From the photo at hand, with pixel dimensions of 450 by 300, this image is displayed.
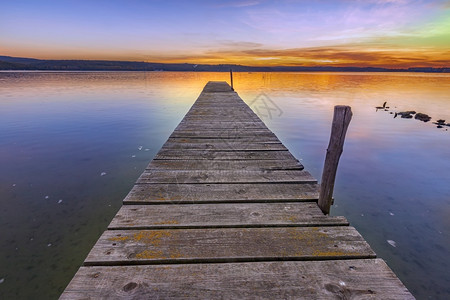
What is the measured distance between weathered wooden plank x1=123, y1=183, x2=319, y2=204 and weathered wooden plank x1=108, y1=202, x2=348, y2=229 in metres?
0.11

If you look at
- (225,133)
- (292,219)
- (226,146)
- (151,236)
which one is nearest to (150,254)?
(151,236)

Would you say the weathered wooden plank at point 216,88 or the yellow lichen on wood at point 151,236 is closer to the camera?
the yellow lichen on wood at point 151,236

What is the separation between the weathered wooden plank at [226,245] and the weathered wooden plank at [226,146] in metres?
3.01

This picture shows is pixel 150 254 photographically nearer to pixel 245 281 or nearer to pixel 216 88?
pixel 245 281

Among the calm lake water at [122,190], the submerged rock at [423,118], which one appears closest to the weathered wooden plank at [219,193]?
the calm lake water at [122,190]

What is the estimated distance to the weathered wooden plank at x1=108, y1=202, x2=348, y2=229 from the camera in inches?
106

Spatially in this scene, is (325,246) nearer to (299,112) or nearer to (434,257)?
(434,257)

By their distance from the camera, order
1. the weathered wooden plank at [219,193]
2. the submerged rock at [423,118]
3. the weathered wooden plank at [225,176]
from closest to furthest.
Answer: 1. the weathered wooden plank at [219,193]
2. the weathered wooden plank at [225,176]
3. the submerged rock at [423,118]

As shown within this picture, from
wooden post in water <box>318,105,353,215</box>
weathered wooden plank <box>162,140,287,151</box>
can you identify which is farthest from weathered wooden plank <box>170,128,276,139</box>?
wooden post in water <box>318,105,353,215</box>

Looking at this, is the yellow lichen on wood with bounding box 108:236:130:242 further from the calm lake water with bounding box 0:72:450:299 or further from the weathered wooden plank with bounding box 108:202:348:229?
the calm lake water with bounding box 0:72:450:299

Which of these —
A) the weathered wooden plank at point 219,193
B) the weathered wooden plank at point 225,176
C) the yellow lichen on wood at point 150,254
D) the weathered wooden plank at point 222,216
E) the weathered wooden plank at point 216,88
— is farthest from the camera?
the weathered wooden plank at point 216,88

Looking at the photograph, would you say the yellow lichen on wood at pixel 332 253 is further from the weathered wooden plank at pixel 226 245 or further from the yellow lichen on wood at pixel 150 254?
the yellow lichen on wood at pixel 150 254

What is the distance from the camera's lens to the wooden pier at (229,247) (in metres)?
1.90

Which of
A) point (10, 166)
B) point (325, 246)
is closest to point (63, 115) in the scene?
point (10, 166)
